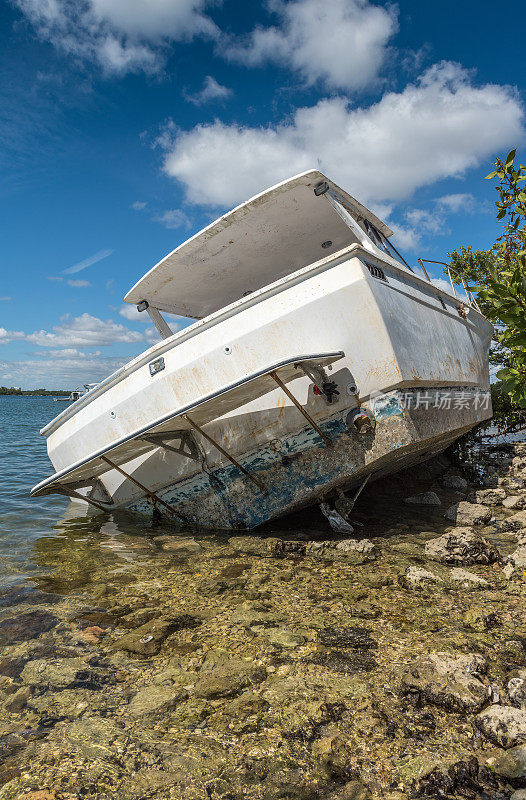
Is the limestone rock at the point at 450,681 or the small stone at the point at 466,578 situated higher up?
the limestone rock at the point at 450,681

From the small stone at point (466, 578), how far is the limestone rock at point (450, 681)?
1223 millimetres

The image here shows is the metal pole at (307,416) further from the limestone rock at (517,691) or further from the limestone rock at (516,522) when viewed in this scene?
the limestone rock at (517,691)

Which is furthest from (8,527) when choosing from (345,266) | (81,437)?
(345,266)

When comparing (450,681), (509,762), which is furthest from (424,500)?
(509,762)

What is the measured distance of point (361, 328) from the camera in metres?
4.31

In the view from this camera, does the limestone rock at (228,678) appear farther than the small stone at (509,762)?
Yes

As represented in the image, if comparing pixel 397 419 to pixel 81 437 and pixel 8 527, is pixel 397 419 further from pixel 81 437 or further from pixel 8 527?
pixel 8 527

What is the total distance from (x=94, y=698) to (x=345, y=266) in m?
3.73

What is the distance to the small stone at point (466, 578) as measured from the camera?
3660mm

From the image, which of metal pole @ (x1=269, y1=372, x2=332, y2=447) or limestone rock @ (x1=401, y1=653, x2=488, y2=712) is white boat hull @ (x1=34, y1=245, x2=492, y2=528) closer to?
metal pole @ (x1=269, y1=372, x2=332, y2=447)

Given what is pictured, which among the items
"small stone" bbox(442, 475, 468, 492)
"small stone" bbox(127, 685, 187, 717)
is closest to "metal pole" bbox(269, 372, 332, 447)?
"small stone" bbox(127, 685, 187, 717)

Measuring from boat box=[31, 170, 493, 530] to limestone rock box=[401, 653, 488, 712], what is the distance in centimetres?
218

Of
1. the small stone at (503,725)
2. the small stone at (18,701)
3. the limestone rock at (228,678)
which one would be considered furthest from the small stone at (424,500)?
the small stone at (18,701)

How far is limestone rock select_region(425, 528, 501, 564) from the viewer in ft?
13.5
